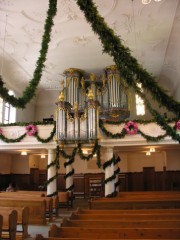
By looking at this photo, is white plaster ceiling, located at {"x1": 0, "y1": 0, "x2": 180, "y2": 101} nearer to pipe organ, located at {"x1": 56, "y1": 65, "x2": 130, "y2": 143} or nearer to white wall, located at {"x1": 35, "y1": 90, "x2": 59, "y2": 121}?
pipe organ, located at {"x1": 56, "y1": 65, "x2": 130, "y2": 143}

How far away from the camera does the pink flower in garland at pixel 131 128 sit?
12.3 m

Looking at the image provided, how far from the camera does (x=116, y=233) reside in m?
4.98

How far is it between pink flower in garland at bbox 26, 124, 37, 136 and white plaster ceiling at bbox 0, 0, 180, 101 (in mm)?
4528

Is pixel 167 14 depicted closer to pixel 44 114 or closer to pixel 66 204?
pixel 66 204

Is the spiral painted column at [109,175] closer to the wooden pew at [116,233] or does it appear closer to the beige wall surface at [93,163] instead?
the beige wall surface at [93,163]

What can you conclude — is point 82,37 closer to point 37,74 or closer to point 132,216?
point 37,74

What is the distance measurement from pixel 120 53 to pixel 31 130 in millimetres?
10026

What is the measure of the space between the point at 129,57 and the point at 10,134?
35.9 ft

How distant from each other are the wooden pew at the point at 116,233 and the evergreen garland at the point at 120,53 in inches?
99.5

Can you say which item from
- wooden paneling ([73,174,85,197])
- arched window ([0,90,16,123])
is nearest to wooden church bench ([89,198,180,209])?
arched window ([0,90,16,123])

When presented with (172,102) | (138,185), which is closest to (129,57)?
(172,102)

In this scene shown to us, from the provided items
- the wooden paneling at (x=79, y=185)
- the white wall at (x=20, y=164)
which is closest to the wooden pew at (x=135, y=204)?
the wooden paneling at (x=79, y=185)

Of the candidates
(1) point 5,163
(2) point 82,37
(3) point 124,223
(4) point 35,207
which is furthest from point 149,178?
(3) point 124,223

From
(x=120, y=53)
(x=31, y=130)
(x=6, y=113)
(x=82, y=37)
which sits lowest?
(x=120, y=53)
